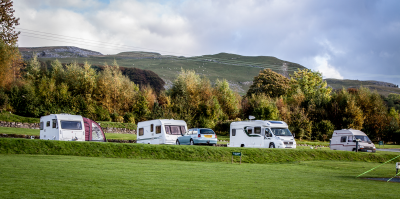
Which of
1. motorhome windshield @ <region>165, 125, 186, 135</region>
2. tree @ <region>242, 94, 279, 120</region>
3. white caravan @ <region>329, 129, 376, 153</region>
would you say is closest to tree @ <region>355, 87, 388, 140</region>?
tree @ <region>242, 94, 279, 120</region>

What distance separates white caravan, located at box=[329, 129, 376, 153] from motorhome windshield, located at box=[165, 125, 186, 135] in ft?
49.1

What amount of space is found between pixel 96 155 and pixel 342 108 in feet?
146

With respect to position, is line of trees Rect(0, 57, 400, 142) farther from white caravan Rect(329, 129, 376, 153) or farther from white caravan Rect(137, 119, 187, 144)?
white caravan Rect(137, 119, 187, 144)

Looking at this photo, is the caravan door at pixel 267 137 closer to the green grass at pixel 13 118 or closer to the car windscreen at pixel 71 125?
the car windscreen at pixel 71 125

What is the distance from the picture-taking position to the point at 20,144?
19.1m

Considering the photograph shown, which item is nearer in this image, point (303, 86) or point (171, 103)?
point (171, 103)

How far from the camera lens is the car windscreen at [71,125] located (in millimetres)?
24734

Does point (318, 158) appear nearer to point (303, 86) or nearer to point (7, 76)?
point (7, 76)

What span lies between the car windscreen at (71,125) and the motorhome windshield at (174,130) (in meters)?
6.66

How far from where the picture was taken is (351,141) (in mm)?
30188

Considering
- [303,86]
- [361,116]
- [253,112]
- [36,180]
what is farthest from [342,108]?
[36,180]

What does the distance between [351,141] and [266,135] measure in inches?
379

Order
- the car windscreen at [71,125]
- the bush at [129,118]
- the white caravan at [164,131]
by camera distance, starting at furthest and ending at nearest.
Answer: the bush at [129,118], the white caravan at [164,131], the car windscreen at [71,125]

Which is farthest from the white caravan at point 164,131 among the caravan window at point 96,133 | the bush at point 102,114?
the bush at point 102,114
